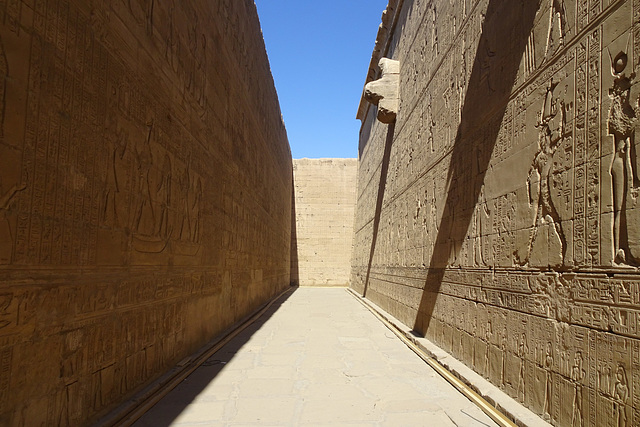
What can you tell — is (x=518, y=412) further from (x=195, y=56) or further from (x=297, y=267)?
(x=297, y=267)

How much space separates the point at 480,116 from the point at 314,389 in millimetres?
3084

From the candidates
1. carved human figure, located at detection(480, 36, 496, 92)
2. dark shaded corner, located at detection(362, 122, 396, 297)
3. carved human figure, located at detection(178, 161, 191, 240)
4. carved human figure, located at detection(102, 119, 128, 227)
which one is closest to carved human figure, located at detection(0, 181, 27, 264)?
carved human figure, located at detection(102, 119, 128, 227)

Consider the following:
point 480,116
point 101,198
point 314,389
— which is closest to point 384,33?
point 480,116

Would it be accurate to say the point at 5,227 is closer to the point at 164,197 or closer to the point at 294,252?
the point at 164,197

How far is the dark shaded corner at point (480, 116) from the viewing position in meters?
3.77

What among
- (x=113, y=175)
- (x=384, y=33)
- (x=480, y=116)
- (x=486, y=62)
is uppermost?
(x=384, y=33)

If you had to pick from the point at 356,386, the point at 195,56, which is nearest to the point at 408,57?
the point at 195,56

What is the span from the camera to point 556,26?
3.06 m

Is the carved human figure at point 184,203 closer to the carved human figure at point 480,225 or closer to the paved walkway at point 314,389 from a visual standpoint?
the paved walkway at point 314,389

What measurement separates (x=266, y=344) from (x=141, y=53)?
3.82 metres

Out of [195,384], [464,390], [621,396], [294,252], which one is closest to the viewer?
[621,396]

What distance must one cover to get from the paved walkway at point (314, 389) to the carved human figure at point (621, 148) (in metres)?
1.55

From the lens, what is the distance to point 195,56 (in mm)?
4914

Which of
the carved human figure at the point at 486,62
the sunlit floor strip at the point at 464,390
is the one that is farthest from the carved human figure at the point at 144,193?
the carved human figure at the point at 486,62
